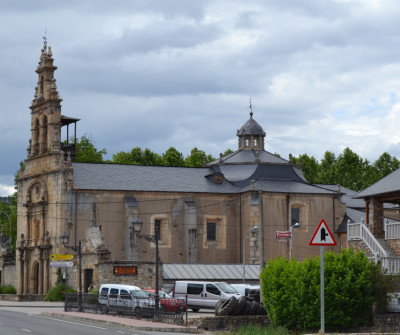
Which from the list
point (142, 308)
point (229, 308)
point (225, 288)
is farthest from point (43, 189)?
point (229, 308)

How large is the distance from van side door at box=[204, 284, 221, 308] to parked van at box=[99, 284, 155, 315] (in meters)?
5.88

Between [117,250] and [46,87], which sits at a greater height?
[46,87]

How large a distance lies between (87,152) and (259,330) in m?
77.1

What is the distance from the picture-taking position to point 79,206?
237 ft

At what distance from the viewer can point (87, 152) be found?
10850 cm

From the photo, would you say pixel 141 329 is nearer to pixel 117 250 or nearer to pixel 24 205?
pixel 117 250

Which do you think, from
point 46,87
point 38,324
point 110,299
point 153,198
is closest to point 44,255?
point 153,198

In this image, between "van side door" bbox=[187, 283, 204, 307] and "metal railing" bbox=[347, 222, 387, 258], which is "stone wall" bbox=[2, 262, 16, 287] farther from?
"metal railing" bbox=[347, 222, 387, 258]

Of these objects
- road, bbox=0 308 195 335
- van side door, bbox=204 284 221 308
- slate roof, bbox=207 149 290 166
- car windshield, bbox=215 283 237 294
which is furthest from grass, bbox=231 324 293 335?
slate roof, bbox=207 149 290 166

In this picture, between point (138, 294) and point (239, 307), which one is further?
point (138, 294)

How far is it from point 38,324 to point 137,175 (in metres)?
43.0

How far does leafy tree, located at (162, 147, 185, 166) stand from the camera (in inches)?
4148

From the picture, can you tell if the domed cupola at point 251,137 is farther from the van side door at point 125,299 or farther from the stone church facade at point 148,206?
the van side door at point 125,299

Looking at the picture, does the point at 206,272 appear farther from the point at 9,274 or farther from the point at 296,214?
the point at 9,274
